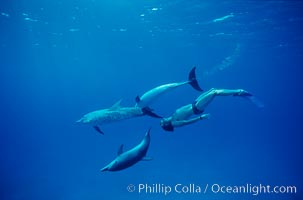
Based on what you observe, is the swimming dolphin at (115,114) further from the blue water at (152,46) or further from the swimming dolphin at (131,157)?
the blue water at (152,46)

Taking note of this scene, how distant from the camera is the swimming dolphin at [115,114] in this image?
598 cm

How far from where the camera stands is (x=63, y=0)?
61.1 ft

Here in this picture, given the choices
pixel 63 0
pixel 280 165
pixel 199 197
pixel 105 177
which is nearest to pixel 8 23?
pixel 63 0

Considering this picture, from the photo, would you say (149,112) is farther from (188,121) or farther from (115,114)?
(188,121)

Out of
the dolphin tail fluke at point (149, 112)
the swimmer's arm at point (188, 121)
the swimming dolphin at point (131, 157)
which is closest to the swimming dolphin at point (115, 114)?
the dolphin tail fluke at point (149, 112)

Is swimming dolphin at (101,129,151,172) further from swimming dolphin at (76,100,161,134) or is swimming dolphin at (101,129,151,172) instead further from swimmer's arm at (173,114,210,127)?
swimmer's arm at (173,114,210,127)

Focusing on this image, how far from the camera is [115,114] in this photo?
22.2 ft

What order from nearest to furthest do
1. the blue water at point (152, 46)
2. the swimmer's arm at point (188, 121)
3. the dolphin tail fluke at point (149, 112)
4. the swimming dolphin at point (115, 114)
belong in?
the swimmer's arm at point (188, 121) → the dolphin tail fluke at point (149, 112) → the swimming dolphin at point (115, 114) → the blue water at point (152, 46)

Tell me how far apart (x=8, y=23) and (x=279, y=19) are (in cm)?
2094

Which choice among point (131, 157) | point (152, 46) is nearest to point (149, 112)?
point (131, 157)

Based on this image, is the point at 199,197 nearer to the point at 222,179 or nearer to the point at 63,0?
the point at 222,179

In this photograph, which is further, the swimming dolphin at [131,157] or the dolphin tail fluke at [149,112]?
the dolphin tail fluke at [149,112]

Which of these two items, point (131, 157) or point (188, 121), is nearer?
point (188, 121)

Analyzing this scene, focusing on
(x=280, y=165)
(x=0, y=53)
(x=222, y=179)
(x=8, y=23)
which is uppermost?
(x=8, y=23)
